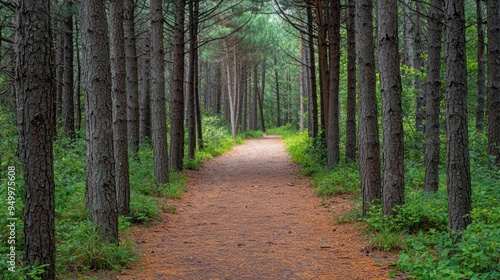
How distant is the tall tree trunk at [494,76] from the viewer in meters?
9.05

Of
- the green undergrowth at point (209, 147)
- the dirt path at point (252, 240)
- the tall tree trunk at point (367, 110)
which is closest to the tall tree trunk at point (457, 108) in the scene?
the dirt path at point (252, 240)

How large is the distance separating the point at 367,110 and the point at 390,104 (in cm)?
60

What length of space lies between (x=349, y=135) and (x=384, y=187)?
6.04 m

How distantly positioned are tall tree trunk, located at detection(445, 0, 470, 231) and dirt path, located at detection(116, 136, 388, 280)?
121cm

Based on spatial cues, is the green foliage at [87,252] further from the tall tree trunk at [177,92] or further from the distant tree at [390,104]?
the tall tree trunk at [177,92]

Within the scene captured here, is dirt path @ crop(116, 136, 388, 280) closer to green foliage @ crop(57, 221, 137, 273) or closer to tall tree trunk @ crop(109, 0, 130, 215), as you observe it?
green foliage @ crop(57, 221, 137, 273)

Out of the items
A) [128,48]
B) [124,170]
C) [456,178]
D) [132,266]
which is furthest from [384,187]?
[128,48]

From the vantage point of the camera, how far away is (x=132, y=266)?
505cm

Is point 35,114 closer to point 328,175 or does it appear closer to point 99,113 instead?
point 99,113

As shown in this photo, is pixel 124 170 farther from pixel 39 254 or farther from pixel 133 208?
pixel 39 254

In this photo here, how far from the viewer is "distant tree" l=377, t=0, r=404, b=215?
6.07m

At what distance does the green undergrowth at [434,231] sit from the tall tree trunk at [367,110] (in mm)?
364

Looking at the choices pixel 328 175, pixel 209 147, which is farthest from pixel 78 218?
pixel 209 147

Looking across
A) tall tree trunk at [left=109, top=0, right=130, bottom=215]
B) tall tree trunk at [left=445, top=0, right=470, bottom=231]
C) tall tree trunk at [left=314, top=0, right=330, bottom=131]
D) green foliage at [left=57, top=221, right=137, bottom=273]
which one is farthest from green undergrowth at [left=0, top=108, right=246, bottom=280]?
tall tree trunk at [left=314, top=0, right=330, bottom=131]
